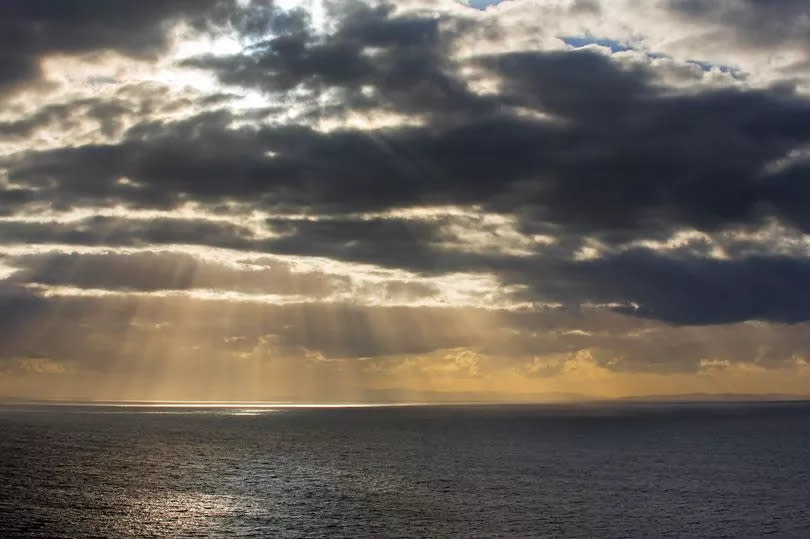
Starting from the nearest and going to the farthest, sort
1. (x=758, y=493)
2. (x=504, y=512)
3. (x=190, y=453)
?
(x=504, y=512), (x=758, y=493), (x=190, y=453)

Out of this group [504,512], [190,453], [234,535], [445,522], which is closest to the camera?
[234,535]

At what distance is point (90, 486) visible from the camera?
11781 centimetres

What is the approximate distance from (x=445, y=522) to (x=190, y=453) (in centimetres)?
10361

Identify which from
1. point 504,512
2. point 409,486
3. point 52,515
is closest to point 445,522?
point 504,512

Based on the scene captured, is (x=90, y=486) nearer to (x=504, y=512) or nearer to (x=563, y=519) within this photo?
(x=504, y=512)

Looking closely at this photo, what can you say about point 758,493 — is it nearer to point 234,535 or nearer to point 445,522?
point 445,522

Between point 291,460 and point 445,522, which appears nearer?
point 445,522

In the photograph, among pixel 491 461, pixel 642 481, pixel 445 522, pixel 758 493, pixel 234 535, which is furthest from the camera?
pixel 491 461

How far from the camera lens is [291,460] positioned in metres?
165

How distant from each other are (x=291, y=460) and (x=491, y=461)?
3870 centimetres

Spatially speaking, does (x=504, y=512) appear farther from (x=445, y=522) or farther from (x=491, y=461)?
(x=491, y=461)

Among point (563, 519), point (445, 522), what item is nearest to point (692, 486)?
point (563, 519)

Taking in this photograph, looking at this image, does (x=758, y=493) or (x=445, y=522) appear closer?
(x=445, y=522)

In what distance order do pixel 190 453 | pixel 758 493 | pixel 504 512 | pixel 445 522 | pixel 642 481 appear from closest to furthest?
pixel 445 522 < pixel 504 512 < pixel 758 493 < pixel 642 481 < pixel 190 453
